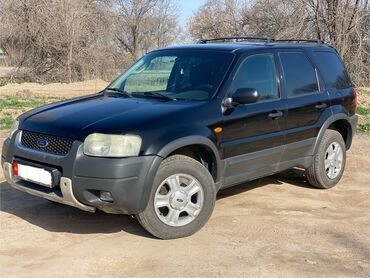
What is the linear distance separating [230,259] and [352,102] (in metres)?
3.56

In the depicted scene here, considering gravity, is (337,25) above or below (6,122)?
above

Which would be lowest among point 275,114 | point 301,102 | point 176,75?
point 275,114

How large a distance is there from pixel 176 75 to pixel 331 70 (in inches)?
89.2

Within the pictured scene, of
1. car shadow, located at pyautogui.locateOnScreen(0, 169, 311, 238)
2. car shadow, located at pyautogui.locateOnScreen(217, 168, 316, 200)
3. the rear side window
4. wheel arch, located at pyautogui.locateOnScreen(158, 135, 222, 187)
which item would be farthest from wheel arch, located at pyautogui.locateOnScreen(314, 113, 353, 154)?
wheel arch, located at pyautogui.locateOnScreen(158, 135, 222, 187)

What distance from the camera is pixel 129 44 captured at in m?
43.8

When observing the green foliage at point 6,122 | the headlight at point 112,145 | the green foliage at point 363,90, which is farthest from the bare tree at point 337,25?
the headlight at point 112,145

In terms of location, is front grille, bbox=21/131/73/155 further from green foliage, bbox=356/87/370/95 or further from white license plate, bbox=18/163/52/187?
green foliage, bbox=356/87/370/95

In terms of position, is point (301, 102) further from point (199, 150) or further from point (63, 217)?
point (63, 217)

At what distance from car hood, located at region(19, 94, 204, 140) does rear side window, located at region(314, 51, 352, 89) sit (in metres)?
2.31

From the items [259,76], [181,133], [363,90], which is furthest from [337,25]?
[181,133]

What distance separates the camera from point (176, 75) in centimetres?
548

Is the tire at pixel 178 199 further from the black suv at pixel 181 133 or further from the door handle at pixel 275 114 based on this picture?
the door handle at pixel 275 114

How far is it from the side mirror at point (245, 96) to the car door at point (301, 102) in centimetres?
84

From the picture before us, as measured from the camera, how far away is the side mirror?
4.91 meters
